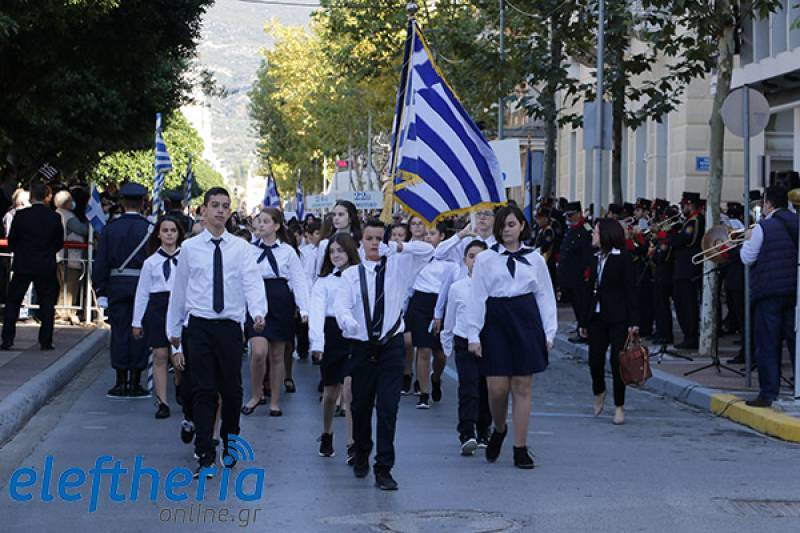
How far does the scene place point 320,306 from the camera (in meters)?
10.7

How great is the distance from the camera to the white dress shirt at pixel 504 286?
35.5 ft

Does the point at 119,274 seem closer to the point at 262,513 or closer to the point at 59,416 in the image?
the point at 59,416

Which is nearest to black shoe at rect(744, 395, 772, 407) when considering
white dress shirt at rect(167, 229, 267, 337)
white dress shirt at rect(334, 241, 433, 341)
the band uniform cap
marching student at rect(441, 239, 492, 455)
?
marching student at rect(441, 239, 492, 455)

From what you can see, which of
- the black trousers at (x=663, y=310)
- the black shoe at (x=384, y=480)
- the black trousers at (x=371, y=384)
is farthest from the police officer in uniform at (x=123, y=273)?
the black trousers at (x=663, y=310)

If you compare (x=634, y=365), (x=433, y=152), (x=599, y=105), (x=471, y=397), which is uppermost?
(x=599, y=105)

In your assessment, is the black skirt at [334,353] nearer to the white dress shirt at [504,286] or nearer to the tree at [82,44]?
the white dress shirt at [504,286]

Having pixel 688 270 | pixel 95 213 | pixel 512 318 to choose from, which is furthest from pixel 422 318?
pixel 95 213

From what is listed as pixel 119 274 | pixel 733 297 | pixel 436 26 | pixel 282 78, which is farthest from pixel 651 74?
pixel 282 78

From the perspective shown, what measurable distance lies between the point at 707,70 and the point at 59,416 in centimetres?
1511

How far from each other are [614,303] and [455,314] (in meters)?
2.03

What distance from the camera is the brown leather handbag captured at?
1340cm

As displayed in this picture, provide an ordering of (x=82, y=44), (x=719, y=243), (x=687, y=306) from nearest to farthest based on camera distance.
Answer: (x=719, y=243)
(x=687, y=306)
(x=82, y=44)

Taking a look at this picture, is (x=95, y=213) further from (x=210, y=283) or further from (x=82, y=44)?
(x=210, y=283)

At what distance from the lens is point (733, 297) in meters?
18.7
